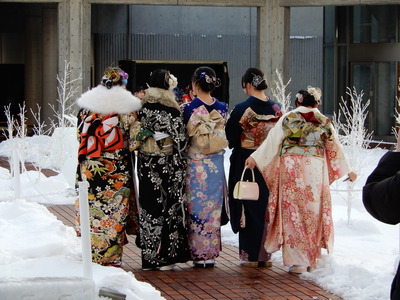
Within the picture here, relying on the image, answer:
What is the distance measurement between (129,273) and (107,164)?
57.7 inches

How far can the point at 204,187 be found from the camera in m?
7.40

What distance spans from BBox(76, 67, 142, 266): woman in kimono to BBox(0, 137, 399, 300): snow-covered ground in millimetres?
293

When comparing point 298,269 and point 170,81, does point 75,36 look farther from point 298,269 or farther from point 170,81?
point 298,269

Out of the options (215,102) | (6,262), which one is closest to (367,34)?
(215,102)

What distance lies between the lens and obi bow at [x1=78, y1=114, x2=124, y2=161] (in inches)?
279

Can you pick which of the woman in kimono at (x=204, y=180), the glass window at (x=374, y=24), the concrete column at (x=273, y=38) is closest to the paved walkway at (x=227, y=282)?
the woman in kimono at (x=204, y=180)

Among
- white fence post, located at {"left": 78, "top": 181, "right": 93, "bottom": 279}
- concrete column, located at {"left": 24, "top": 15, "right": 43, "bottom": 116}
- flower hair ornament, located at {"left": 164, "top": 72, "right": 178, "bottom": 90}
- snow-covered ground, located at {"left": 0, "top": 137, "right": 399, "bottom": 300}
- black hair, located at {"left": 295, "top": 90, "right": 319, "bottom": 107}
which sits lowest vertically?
snow-covered ground, located at {"left": 0, "top": 137, "right": 399, "bottom": 300}

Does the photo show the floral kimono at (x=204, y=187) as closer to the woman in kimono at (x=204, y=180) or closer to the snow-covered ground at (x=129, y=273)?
the woman in kimono at (x=204, y=180)

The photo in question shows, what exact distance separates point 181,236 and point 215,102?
4.06ft

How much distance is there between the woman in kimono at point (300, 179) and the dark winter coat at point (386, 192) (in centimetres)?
426

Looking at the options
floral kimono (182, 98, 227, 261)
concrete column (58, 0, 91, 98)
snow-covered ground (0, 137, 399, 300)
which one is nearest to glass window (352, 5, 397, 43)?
concrete column (58, 0, 91, 98)

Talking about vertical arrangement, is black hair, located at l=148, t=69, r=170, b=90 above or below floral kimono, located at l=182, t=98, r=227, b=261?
above

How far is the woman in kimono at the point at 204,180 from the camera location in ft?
24.2

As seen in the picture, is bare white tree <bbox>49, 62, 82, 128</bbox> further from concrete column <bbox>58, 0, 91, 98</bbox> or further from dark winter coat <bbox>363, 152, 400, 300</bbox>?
dark winter coat <bbox>363, 152, 400, 300</bbox>
